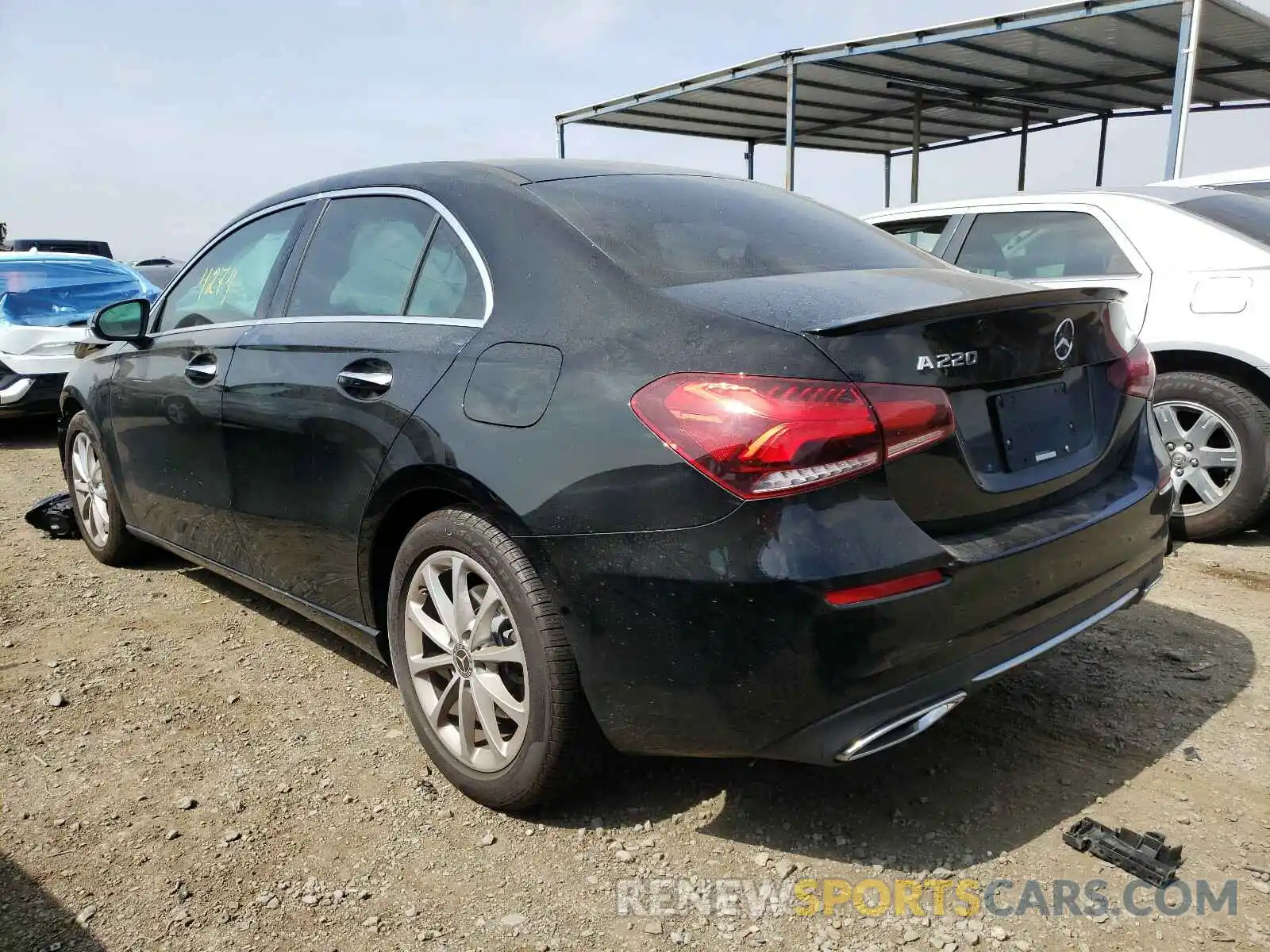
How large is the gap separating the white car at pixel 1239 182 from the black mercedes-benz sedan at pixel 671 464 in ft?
11.8

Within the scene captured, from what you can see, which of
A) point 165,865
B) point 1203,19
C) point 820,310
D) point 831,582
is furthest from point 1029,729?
point 1203,19

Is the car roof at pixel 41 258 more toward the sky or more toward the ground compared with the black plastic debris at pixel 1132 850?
more toward the sky

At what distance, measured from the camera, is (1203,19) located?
33.0ft

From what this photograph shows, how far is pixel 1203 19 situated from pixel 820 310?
10.6 m

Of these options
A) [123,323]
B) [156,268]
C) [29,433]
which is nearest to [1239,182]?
[123,323]

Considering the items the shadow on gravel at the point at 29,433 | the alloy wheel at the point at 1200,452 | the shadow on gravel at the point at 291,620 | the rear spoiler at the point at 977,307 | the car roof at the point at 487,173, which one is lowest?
the shadow on gravel at the point at 29,433

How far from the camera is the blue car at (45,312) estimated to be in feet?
25.9

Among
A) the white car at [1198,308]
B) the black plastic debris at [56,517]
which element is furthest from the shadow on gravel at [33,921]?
the white car at [1198,308]

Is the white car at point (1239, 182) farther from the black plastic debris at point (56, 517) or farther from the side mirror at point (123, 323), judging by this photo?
the black plastic debris at point (56, 517)

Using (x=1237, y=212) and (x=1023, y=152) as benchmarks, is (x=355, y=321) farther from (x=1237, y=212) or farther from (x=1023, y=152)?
(x=1023, y=152)

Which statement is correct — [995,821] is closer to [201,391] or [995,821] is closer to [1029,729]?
[1029,729]

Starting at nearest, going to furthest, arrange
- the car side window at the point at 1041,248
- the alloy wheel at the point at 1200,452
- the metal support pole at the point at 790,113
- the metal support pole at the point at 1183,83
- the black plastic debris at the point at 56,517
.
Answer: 1. the alloy wheel at the point at 1200,452
2. the car side window at the point at 1041,248
3. the black plastic debris at the point at 56,517
4. the metal support pole at the point at 1183,83
5. the metal support pole at the point at 790,113

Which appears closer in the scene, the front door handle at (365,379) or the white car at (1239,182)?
the front door handle at (365,379)

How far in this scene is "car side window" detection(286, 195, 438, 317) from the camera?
2.71 metres
